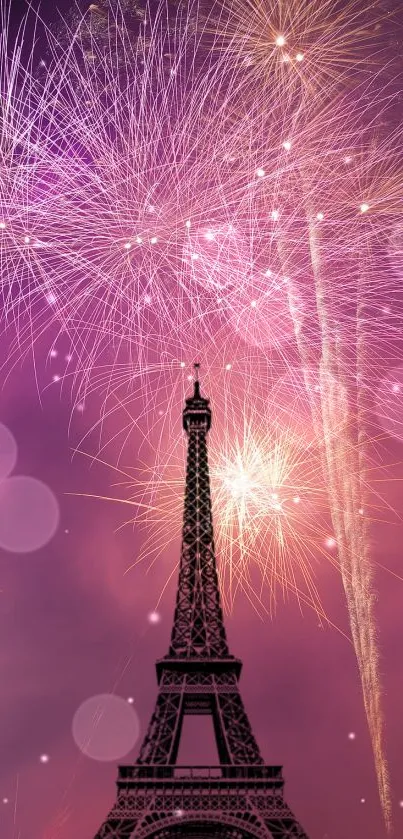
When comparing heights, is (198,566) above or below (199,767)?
above

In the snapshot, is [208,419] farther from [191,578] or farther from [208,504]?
[191,578]

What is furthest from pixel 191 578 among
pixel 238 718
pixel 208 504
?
pixel 238 718

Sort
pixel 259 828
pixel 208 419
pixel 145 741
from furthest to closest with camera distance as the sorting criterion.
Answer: pixel 208 419 < pixel 145 741 < pixel 259 828

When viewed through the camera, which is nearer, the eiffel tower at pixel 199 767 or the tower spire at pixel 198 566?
the eiffel tower at pixel 199 767

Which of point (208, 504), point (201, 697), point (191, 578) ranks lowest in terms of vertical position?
point (201, 697)

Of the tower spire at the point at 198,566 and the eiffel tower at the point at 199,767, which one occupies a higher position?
the tower spire at the point at 198,566

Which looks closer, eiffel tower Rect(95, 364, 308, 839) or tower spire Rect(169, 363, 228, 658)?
eiffel tower Rect(95, 364, 308, 839)

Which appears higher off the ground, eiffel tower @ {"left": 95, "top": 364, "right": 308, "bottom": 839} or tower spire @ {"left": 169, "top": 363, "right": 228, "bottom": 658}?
tower spire @ {"left": 169, "top": 363, "right": 228, "bottom": 658}

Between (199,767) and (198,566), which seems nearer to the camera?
(199,767)
